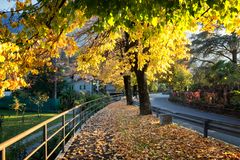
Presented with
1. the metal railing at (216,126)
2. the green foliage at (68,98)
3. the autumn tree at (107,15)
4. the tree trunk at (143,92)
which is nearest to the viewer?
the autumn tree at (107,15)

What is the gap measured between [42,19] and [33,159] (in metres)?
5.43

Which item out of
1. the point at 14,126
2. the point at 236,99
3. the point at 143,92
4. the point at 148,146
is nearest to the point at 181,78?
the point at 236,99

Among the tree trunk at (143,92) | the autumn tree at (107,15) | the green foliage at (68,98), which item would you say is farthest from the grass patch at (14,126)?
the autumn tree at (107,15)

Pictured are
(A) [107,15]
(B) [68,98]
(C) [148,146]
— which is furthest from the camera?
(B) [68,98]

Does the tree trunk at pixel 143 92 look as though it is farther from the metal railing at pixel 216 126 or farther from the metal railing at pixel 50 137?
the metal railing at pixel 216 126

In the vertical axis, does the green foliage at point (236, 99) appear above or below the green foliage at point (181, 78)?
below

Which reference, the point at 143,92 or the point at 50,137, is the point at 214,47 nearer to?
the point at 143,92

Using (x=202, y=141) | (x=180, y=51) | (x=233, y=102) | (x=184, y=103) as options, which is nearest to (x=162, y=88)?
(x=184, y=103)

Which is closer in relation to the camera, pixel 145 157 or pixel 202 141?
pixel 145 157

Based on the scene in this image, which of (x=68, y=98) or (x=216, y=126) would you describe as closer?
(x=216, y=126)

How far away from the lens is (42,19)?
8719mm

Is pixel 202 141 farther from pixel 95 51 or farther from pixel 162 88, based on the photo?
pixel 162 88

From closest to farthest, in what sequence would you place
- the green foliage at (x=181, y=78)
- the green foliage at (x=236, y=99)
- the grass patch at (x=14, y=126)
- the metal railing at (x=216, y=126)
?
the metal railing at (x=216, y=126) → the grass patch at (x=14, y=126) → the green foliage at (x=236, y=99) → the green foliage at (x=181, y=78)

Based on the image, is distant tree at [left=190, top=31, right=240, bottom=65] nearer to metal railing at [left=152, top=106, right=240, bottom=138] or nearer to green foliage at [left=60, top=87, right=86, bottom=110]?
green foliage at [left=60, top=87, right=86, bottom=110]
